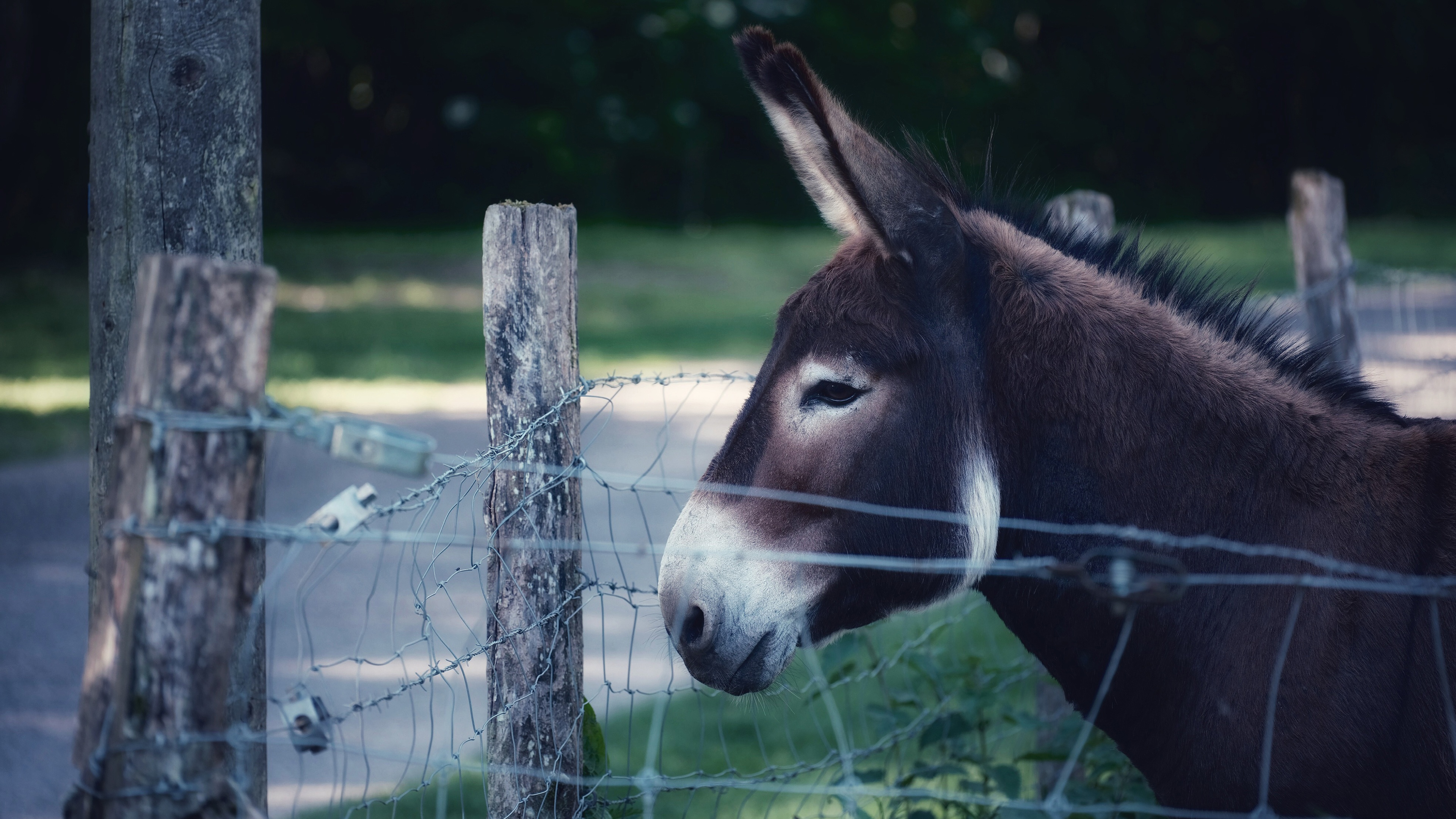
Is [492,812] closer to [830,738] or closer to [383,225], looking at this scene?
[830,738]

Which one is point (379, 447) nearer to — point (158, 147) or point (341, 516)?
point (341, 516)

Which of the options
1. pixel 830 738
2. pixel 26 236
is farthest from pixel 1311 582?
pixel 26 236

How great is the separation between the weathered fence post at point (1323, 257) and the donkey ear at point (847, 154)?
285 cm

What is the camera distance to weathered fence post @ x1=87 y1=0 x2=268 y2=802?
7.76 ft

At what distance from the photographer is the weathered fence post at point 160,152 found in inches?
93.1

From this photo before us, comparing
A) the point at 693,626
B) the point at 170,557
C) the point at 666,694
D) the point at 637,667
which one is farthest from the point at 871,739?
the point at 170,557

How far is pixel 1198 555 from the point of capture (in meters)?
2.05

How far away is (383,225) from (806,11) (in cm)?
1270

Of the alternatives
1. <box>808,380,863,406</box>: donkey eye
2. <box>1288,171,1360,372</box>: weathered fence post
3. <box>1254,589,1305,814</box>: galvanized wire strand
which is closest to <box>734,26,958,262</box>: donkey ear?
<box>808,380,863,406</box>: donkey eye

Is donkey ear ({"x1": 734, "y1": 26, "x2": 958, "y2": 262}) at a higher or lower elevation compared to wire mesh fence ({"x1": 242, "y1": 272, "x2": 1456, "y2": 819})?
higher

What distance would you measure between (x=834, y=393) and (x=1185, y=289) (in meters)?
0.91

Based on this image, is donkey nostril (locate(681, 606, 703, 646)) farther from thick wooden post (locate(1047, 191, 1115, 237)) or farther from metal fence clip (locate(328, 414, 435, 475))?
thick wooden post (locate(1047, 191, 1115, 237))

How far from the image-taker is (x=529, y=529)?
2.25 m

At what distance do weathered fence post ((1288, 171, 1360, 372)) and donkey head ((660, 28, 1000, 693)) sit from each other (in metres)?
2.83
